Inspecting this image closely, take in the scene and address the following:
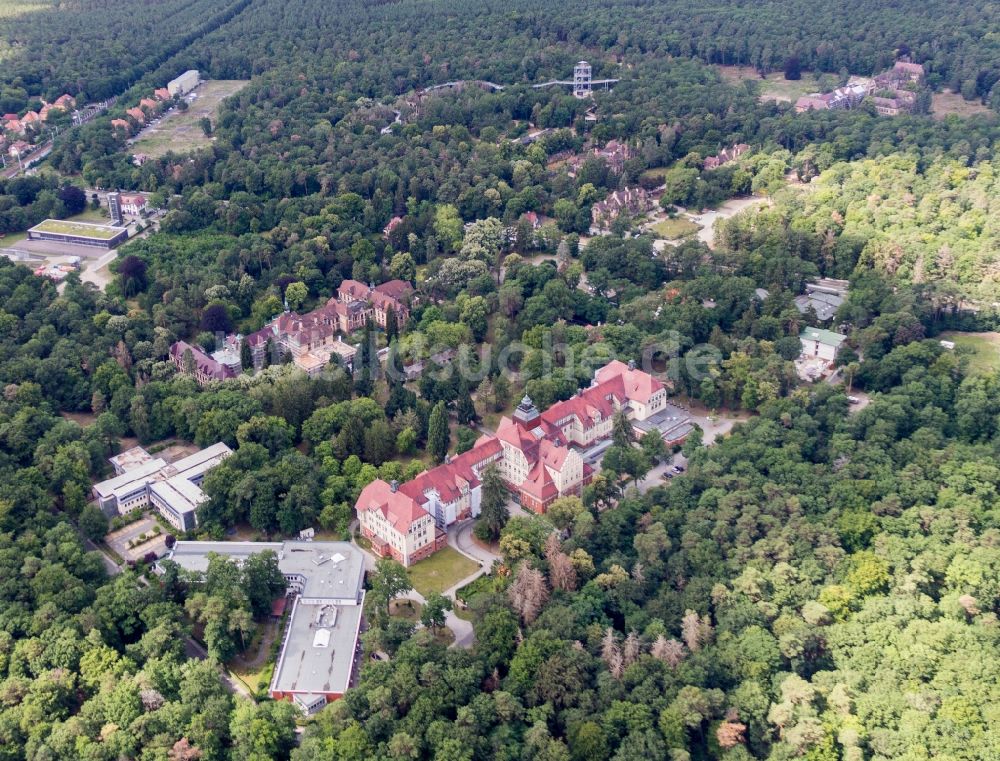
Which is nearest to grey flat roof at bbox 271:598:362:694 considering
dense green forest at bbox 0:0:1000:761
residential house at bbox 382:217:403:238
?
dense green forest at bbox 0:0:1000:761

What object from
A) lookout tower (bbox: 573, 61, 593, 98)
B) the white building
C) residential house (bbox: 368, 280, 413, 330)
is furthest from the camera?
the white building

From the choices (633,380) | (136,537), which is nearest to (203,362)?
(136,537)

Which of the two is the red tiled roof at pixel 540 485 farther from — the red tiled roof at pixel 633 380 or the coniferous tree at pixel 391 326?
the coniferous tree at pixel 391 326

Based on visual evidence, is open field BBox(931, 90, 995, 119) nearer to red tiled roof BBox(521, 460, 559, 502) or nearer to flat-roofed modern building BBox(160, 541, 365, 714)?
red tiled roof BBox(521, 460, 559, 502)

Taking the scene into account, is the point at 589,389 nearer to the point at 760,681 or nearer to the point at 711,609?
the point at 711,609

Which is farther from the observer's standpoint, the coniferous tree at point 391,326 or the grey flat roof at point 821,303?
the grey flat roof at point 821,303

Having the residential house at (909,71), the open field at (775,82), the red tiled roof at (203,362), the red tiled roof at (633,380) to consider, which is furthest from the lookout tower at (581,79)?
the red tiled roof at (203,362)
